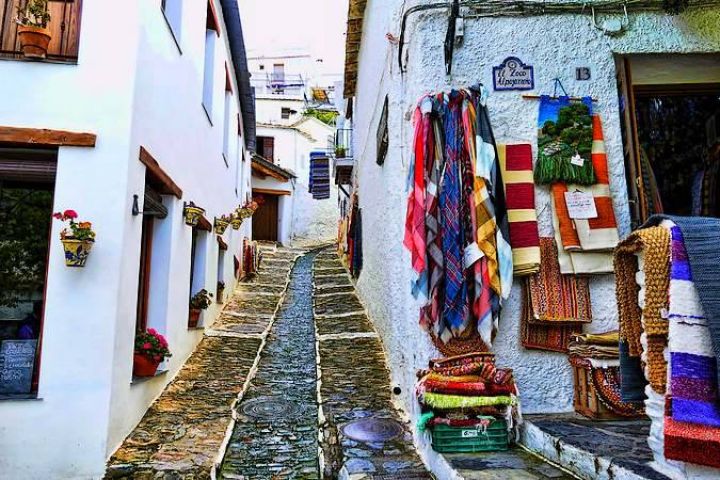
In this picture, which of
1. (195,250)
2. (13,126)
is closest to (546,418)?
(13,126)

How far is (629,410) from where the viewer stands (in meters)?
3.33

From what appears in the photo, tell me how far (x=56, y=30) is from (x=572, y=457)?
515cm

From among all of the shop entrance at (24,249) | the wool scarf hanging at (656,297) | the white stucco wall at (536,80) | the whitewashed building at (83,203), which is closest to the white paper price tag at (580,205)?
the white stucco wall at (536,80)

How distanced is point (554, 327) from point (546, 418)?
651 mm

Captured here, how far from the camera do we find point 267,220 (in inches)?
848

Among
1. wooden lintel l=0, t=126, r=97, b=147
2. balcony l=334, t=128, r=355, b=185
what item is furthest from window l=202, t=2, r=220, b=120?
balcony l=334, t=128, r=355, b=185

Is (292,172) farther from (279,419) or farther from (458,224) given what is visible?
(458,224)

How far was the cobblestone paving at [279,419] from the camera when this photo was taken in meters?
3.88

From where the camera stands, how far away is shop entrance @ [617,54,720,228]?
4.04 metres

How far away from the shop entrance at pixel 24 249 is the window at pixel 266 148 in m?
19.1

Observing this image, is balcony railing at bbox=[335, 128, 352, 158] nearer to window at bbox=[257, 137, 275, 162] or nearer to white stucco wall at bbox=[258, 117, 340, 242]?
white stucco wall at bbox=[258, 117, 340, 242]

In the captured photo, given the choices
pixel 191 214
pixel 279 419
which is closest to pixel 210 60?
pixel 191 214

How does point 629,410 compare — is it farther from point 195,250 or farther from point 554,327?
point 195,250

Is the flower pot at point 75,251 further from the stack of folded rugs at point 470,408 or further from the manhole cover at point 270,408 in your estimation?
the stack of folded rugs at point 470,408
